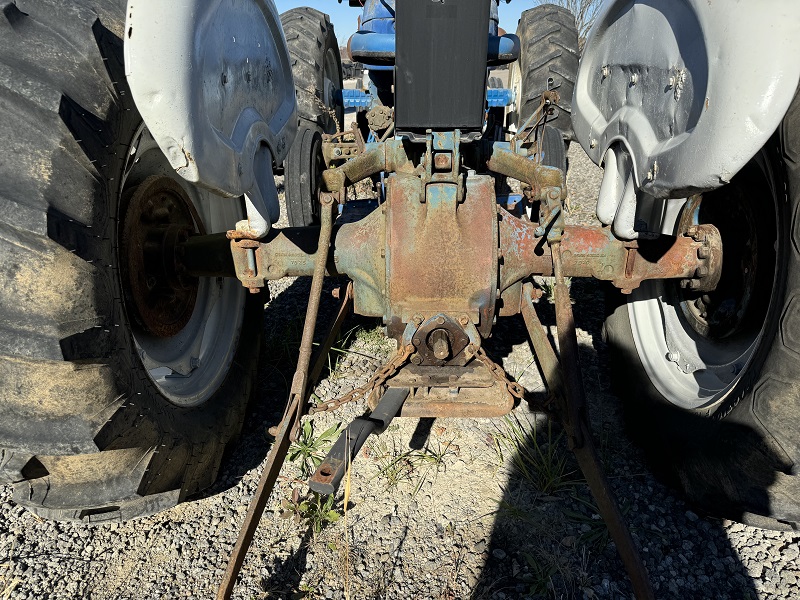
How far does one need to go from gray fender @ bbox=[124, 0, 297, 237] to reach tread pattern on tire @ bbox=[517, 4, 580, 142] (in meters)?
2.26

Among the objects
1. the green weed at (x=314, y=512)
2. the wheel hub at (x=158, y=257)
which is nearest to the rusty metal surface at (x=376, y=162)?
the wheel hub at (x=158, y=257)

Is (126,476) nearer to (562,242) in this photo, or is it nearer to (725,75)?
(562,242)

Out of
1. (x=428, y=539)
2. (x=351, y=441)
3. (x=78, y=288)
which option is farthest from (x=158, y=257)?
(x=428, y=539)

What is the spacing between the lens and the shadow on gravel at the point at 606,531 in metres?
1.62

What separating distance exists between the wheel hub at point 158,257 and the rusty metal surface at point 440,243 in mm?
761

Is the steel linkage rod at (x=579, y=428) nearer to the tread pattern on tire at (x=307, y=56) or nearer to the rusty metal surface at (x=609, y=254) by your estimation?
the rusty metal surface at (x=609, y=254)

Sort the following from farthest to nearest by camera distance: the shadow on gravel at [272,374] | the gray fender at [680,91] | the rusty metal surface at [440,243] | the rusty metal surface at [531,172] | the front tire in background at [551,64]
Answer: the front tire in background at [551,64], the shadow on gravel at [272,374], the rusty metal surface at [531,172], the rusty metal surface at [440,243], the gray fender at [680,91]

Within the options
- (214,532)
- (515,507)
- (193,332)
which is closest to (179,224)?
(193,332)

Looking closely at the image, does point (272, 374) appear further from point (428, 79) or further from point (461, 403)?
point (428, 79)

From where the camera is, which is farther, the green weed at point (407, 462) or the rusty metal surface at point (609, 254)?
the green weed at point (407, 462)

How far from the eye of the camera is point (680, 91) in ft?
4.30

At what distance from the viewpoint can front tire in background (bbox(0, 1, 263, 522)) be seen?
124 centimetres

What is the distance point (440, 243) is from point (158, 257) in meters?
0.93

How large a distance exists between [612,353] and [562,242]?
880mm
